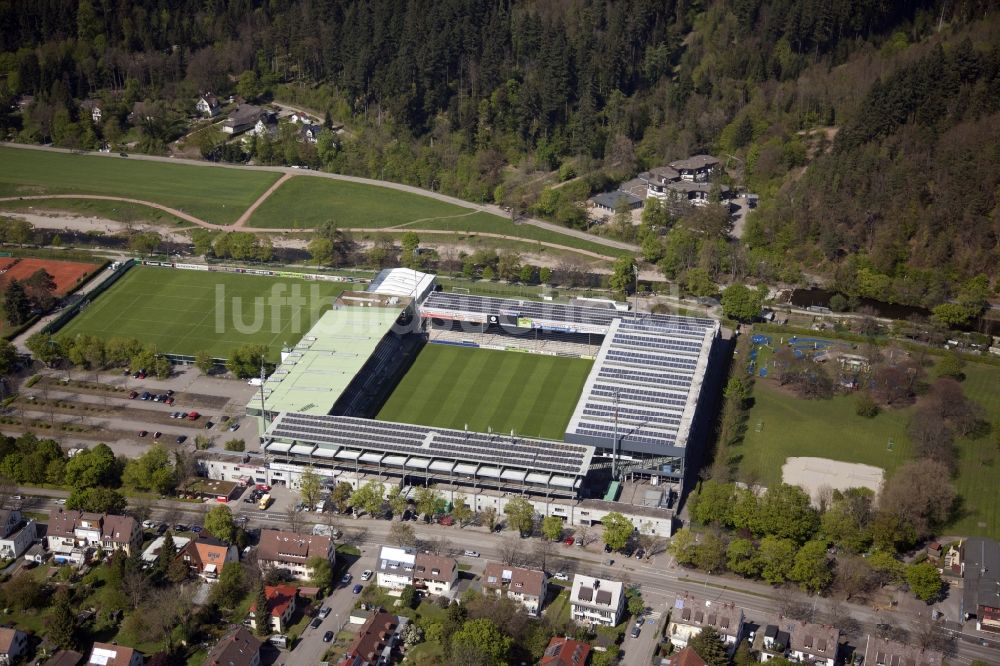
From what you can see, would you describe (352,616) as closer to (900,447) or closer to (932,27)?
(900,447)

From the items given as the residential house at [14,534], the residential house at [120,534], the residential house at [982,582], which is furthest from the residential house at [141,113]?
the residential house at [982,582]

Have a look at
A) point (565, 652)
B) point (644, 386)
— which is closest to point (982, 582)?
point (565, 652)

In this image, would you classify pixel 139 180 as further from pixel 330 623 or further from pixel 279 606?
pixel 330 623

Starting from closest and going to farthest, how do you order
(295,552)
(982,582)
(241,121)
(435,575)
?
(982,582) → (435,575) → (295,552) → (241,121)

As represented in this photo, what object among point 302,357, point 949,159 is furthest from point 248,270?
Result: point 949,159

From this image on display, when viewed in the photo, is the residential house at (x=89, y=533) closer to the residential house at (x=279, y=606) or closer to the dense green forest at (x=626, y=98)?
the residential house at (x=279, y=606)
